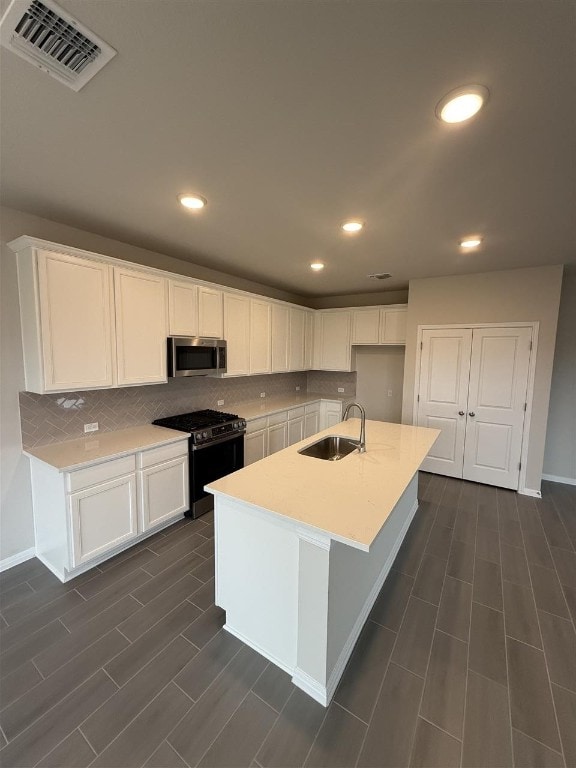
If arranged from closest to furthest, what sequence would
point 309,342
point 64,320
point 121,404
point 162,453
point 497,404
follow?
point 64,320 → point 162,453 → point 121,404 → point 497,404 → point 309,342

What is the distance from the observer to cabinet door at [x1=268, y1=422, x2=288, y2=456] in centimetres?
426

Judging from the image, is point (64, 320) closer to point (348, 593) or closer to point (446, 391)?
point (348, 593)

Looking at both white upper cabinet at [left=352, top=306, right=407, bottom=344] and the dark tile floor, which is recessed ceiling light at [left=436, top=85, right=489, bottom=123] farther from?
white upper cabinet at [left=352, top=306, right=407, bottom=344]

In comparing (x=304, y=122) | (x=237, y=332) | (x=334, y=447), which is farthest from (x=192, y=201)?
(x=334, y=447)

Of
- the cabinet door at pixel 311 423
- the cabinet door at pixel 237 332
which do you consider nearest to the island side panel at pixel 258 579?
the cabinet door at pixel 237 332

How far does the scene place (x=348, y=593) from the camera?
5.47 feet

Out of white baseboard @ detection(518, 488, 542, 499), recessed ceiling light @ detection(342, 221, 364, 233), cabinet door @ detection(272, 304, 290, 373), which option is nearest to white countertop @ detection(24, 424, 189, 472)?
cabinet door @ detection(272, 304, 290, 373)

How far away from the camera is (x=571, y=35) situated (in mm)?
943

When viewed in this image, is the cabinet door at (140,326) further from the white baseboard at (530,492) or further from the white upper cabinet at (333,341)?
the white baseboard at (530,492)

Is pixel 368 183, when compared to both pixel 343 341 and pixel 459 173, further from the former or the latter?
pixel 343 341

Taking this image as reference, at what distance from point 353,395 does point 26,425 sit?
14.7 feet

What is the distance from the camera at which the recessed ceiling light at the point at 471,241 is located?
265cm

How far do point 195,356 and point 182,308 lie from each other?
50 centimetres

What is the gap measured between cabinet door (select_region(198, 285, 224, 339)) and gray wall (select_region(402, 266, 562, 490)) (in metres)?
2.58
